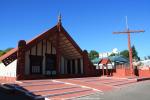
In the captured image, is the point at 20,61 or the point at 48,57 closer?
the point at 20,61

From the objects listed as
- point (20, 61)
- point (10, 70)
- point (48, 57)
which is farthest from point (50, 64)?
point (20, 61)

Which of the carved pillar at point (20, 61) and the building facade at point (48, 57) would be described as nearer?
the carved pillar at point (20, 61)

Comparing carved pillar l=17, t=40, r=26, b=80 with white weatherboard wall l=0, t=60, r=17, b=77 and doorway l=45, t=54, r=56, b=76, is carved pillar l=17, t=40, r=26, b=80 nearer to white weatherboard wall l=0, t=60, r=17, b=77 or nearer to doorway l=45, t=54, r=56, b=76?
white weatherboard wall l=0, t=60, r=17, b=77

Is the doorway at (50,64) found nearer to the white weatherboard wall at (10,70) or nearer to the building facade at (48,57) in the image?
the building facade at (48,57)

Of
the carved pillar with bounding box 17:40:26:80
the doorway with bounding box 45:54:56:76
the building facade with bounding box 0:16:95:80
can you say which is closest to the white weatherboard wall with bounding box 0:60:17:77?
the building facade with bounding box 0:16:95:80

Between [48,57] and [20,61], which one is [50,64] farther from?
[20,61]

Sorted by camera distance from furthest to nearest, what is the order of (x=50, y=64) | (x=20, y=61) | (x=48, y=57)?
1. (x=50, y=64)
2. (x=48, y=57)
3. (x=20, y=61)

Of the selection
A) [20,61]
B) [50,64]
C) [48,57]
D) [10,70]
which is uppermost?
[48,57]

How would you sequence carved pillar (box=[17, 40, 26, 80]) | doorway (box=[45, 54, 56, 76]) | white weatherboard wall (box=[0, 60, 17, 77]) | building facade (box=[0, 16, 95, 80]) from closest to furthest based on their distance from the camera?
carved pillar (box=[17, 40, 26, 80])
building facade (box=[0, 16, 95, 80])
white weatherboard wall (box=[0, 60, 17, 77])
doorway (box=[45, 54, 56, 76])

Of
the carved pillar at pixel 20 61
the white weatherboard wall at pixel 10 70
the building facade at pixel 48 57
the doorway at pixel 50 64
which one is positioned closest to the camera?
the carved pillar at pixel 20 61

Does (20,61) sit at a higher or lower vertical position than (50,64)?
higher

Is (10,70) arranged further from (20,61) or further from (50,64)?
(50,64)

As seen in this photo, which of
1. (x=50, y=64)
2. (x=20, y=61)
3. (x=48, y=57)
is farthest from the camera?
(x=50, y=64)

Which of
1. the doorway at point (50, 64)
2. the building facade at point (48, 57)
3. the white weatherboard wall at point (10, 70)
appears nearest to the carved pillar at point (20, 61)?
the building facade at point (48, 57)
